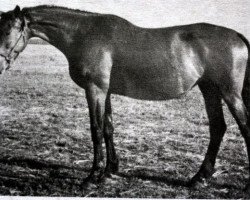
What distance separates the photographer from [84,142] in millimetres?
3195

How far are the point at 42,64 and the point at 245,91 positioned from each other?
1.97m

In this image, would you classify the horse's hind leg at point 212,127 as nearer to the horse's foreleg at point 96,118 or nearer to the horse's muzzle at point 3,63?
the horse's foreleg at point 96,118

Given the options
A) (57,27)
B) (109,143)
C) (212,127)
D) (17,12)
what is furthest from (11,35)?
(212,127)

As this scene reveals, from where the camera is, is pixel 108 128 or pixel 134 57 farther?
pixel 108 128

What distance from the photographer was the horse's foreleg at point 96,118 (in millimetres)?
2734

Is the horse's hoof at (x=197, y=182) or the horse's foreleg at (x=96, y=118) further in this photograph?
the horse's hoof at (x=197, y=182)

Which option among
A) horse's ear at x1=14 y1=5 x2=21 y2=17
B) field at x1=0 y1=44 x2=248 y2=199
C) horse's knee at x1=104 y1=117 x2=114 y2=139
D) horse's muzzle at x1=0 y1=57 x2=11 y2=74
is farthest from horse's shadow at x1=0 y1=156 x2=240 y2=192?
horse's ear at x1=14 y1=5 x2=21 y2=17

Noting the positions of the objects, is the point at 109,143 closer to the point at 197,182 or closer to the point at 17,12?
the point at 197,182

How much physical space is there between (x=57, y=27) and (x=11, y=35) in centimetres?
40

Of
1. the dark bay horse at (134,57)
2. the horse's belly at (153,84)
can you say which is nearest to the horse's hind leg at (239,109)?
the dark bay horse at (134,57)

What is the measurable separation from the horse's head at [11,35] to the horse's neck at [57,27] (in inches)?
3.6

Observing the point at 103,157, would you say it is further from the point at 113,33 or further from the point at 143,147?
the point at 113,33

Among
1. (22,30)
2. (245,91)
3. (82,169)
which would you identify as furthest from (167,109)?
(22,30)

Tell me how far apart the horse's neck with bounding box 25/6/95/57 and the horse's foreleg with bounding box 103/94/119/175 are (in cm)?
63
